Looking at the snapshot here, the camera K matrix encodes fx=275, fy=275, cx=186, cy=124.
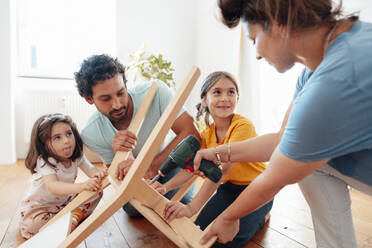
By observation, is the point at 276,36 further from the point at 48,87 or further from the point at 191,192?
the point at 48,87

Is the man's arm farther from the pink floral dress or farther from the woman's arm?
the woman's arm

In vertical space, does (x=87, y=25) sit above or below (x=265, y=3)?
above

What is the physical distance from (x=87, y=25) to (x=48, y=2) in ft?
1.56

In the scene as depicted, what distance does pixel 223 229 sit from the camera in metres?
0.75

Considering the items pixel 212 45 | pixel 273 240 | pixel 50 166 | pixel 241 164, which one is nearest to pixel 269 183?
pixel 241 164

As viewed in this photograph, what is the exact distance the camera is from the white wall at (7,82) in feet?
8.95

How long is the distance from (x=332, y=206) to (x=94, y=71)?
1.01 m

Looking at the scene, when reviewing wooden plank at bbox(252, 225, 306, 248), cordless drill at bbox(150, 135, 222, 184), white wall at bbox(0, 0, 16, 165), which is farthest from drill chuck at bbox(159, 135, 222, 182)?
white wall at bbox(0, 0, 16, 165)

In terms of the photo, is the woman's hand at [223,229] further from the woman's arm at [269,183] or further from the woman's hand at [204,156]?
the woman's hand at [204,156]

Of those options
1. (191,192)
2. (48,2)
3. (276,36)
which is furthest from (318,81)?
(48,2)

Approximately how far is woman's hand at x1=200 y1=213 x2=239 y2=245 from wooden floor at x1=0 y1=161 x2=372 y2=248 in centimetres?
42

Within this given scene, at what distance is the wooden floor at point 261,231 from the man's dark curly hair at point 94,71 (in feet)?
2.09

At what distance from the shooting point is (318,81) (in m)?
0.53

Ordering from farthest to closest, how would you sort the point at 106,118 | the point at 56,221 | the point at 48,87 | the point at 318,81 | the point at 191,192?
the point at 48,87
the point at 191,192
the point at 106,118
the point at 56,221
the point at 318,81
